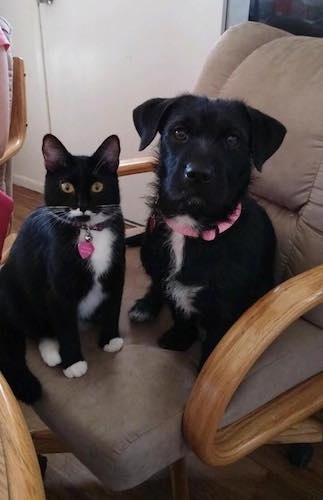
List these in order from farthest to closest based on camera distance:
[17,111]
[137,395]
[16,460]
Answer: [17,111]
[137,395]
[16,460]

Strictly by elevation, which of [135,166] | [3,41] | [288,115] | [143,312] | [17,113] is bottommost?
[143,312]

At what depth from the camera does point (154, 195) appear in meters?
1.10

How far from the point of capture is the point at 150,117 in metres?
0.99

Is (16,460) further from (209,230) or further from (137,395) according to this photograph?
(209,230)

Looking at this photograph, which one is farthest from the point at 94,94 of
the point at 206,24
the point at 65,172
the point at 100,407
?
the point at 100,407

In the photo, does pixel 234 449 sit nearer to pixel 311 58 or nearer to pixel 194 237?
pixel 194 237

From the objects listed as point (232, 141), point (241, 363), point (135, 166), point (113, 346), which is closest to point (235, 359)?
point (241, 363)

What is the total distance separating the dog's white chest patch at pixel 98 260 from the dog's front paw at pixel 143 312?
0.14 meters

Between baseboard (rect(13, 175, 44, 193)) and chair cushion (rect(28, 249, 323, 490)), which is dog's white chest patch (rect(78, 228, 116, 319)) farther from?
baseboard (rect(13, 175, 44, 193))

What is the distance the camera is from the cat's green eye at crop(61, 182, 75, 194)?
0.93m

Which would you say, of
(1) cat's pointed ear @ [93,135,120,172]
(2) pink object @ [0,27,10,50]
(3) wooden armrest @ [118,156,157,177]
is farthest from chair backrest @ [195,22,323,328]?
(2) pink object @ [0,27,10,50]

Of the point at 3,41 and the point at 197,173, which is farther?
the point at 3,41

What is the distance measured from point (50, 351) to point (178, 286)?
1.03 ft

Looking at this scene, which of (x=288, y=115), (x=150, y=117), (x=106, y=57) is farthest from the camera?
(x=106, y=57)
